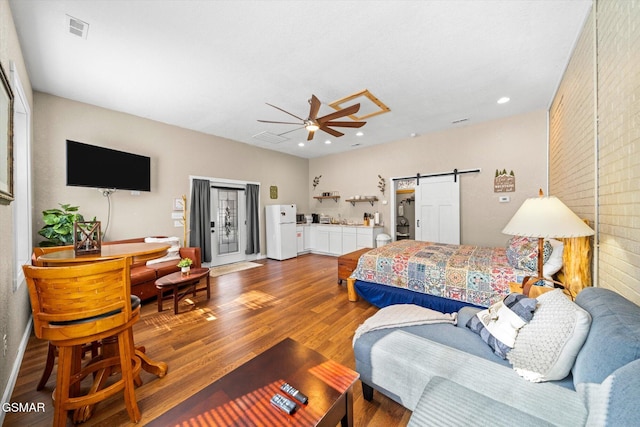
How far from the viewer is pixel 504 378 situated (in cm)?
119

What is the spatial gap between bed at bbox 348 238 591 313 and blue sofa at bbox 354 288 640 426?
0.95 m

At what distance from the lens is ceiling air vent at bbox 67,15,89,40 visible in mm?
2025

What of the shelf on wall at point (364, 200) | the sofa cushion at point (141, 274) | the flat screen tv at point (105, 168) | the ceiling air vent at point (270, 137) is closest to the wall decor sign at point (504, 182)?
the shelf on wall at point (364, 200)

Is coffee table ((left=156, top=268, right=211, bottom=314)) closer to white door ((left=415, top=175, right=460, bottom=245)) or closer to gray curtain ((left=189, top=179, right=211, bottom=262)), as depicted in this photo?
gray curtain ((left=189, top=179, right=211, bottom=262))

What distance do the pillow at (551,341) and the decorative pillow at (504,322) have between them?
0.03 metres

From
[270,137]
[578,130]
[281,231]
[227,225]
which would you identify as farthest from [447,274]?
[227,225]

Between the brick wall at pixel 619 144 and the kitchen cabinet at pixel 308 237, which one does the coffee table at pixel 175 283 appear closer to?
the kitchen cabinet at pixel 308 237

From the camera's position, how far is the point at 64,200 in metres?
3.38

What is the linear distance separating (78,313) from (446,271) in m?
3.08

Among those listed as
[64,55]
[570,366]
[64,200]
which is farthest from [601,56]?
[64,200]

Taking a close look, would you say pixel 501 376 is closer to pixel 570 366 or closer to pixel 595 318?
pixel 570 366

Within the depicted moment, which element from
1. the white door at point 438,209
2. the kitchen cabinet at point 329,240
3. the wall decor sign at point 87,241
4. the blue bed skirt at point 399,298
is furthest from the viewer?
the kitchen cabinet at point 329,240
